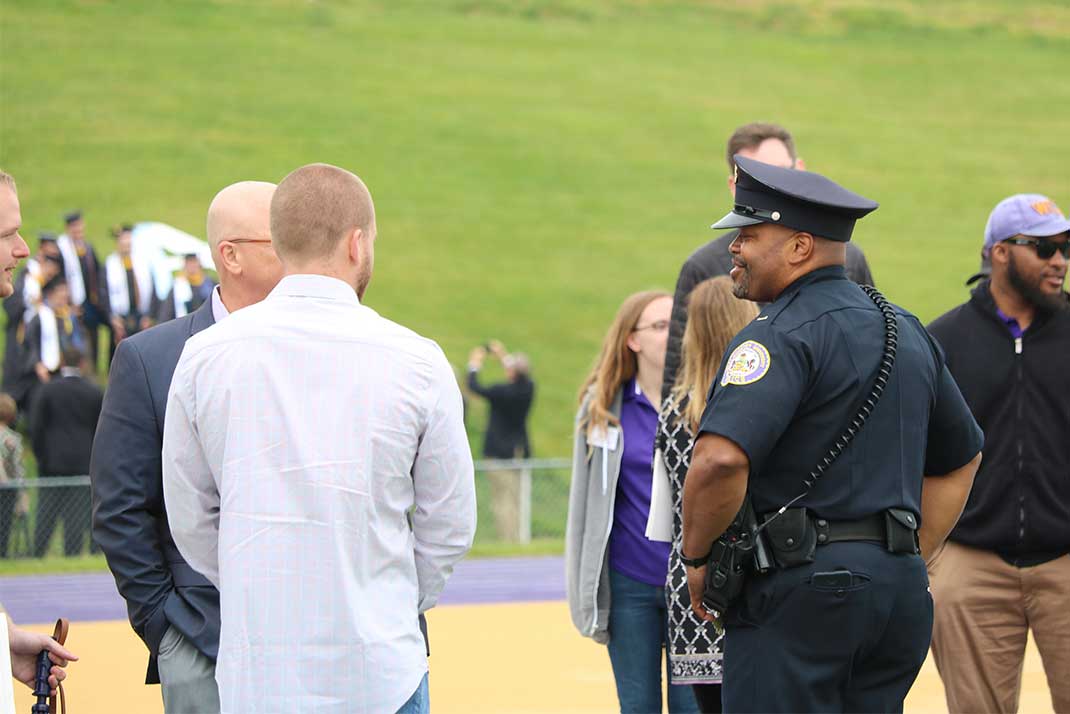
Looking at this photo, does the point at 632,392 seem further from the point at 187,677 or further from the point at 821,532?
the point at 187,677

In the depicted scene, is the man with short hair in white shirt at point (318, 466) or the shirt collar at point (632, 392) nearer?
the man with short hair in white shirt at point (318, 466)

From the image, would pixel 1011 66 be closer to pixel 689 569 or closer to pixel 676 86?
pixel 676 86

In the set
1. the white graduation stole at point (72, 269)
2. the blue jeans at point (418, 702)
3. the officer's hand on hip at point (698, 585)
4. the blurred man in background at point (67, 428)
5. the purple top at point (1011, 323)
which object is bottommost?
the blurred man in background at point (67, 428)

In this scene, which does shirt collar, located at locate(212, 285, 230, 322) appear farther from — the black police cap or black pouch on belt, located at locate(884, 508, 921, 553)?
black pouch on belt, located at locate(884, 508, 921, 553)

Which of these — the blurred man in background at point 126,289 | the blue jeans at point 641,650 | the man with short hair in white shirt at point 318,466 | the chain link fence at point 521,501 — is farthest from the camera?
the blurred man in background at point 126,289

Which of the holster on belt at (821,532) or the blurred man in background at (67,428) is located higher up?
the holster on belt at (821,532)

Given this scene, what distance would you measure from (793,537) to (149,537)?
66.6 inches

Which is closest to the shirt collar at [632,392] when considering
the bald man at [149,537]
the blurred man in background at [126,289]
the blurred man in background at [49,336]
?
the bald man at [149,537]

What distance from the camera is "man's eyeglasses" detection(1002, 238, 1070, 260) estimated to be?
5.41m

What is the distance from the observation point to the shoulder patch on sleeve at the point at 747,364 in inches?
139

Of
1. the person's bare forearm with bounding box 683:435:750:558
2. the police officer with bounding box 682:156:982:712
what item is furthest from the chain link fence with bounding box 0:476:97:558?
the police officer with bounding box 682:156:982:712

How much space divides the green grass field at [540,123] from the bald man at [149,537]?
57.1 ft

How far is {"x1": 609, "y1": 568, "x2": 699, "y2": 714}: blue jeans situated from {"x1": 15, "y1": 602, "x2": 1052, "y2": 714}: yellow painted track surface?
1832 mm

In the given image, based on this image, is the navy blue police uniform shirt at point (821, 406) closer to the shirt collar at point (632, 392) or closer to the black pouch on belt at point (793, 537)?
the black pouch on belt at point (793, 537)
